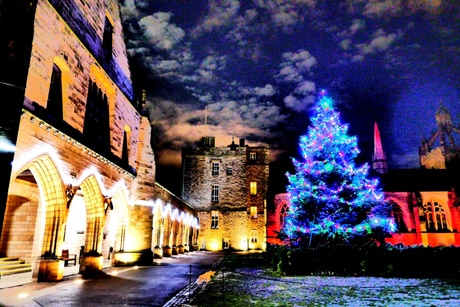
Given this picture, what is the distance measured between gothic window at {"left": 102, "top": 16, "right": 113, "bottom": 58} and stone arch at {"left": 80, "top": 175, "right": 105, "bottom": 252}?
272 inches

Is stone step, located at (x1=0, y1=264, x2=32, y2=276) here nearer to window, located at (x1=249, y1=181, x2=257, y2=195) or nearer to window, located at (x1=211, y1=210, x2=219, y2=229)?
window, located at (x1=211, y1=210, x2=219, y2=229)

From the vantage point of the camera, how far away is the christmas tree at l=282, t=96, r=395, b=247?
17828 millimetres

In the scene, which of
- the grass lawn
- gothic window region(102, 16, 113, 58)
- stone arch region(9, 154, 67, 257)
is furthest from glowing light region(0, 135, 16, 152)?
gothic window region(102, 16, 113, 58)

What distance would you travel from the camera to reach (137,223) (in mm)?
18438

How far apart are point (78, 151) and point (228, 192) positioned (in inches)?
1242

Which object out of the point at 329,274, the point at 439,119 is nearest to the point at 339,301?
the point at 329,274

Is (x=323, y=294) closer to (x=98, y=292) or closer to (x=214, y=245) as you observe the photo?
(x=98, y=292)

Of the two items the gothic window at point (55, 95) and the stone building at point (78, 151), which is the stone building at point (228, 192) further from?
the gothic window at point (55, 95)

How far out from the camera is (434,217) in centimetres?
3709

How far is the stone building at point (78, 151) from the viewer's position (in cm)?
1054

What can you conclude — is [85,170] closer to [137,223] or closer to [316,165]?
[137,223]

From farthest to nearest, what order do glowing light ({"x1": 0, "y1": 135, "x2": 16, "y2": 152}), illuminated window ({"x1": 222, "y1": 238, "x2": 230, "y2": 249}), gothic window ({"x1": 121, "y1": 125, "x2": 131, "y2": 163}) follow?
illuminated window ({"x1": 222, "y1": 238, "x2": 230, "y2": 249}) → gothic window ({"x1": 121, "y1": 125, "x2": 131, "y2": 163}) → glowing light ({"x1": 0, "y1": 135, "x2": 16, "y2": 152})

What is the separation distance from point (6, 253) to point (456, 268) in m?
20.0

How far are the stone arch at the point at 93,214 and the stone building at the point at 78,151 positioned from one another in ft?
0.14
